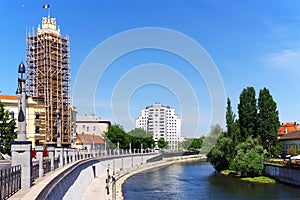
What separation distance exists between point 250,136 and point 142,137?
172ft

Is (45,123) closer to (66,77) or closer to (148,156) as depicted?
(66,77)

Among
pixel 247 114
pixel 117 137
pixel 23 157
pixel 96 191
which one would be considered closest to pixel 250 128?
pixel 247 114

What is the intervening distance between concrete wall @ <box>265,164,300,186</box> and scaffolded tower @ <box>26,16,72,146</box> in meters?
34.1

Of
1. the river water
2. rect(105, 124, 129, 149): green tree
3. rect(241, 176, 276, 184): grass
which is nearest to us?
the river water

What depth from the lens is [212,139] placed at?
71688 mm

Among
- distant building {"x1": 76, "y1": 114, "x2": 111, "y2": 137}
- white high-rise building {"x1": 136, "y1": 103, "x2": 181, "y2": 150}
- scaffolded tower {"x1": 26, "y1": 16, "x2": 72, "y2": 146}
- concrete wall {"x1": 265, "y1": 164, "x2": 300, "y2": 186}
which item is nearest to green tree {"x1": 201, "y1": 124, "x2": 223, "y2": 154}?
A: concrete wall {"x1": 265, "y1": 164, "x2": 300, "y2": 186}

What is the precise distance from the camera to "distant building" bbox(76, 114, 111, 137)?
385 ft

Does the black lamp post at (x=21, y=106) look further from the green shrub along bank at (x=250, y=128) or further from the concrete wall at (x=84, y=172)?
the green shrub along bank at (x=250, y=128)

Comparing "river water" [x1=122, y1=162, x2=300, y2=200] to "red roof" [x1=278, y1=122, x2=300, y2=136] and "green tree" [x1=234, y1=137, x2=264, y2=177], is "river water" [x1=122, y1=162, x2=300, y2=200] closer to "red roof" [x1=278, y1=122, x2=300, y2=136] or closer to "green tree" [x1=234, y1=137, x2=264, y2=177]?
"green tree" [x1=234, y1=137, x2=264, y2=177]

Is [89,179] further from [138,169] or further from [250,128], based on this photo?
[138,169]

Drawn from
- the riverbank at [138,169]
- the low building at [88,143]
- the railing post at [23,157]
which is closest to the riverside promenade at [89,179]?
the riverbank at [138,169]

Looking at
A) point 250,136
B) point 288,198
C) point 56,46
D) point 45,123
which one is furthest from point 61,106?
point 288,198

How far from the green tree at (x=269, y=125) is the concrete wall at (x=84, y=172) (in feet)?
79.8

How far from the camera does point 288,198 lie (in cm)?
3522
